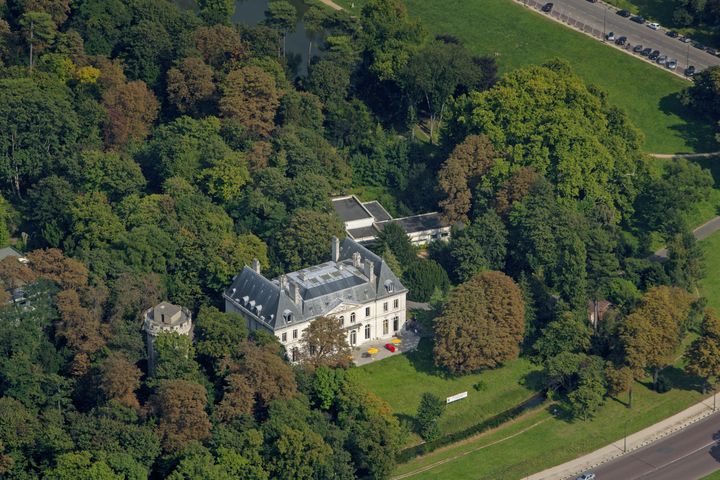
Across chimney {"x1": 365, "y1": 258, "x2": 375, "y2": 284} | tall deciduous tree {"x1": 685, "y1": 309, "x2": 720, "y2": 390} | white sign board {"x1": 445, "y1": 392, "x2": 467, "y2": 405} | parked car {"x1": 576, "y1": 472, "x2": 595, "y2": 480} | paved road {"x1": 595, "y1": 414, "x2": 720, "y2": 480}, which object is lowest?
white sign board {"x1": 445, "y1": 392, "x2": 467, "y2": 405}

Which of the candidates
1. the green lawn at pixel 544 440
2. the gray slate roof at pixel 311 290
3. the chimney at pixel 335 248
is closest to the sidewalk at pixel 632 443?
the green lawn at pixel 544 440

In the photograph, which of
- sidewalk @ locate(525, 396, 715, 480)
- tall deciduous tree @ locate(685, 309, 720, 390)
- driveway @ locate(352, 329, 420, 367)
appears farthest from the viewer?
driveway @ locate(352, 329, 420, 367)

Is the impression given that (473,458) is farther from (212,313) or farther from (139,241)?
(139,241)

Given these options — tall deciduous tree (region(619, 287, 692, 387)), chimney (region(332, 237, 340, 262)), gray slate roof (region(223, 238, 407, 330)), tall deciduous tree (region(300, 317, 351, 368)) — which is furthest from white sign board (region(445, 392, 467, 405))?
chimney (region(332, 237, 340, 262))

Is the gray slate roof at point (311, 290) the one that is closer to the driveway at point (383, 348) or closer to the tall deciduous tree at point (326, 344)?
the tall deciduous tree at point (326, 344)

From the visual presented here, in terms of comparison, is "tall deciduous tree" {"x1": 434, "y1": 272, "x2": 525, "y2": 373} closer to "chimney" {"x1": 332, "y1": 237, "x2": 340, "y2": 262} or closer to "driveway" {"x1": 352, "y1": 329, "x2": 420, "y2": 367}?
"driveway" {"x1": 352, "y1": 329, "x2": 420, "y2": 367}

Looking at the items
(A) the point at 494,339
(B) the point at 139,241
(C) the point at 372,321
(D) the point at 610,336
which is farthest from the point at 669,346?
(B) the point at 139,241
